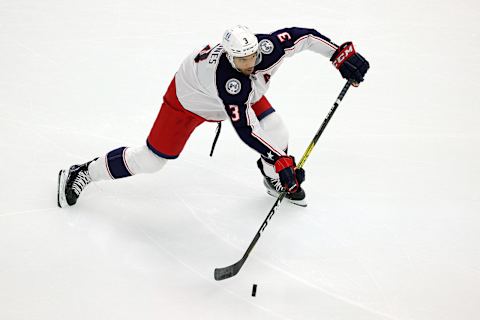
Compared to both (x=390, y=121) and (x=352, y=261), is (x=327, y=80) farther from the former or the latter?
(x=352, y=261)

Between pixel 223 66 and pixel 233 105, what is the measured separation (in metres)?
0.18

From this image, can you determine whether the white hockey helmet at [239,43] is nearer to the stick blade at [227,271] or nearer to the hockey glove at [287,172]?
the hockey glove at [287,172]

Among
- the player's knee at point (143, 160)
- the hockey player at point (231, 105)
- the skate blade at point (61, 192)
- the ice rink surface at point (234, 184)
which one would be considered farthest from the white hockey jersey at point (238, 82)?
the skate blade at point (61, 192)

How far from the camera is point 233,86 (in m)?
2.43

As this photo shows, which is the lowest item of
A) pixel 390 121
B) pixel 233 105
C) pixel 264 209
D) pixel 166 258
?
pixel 166 258

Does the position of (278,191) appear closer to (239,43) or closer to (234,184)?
(234,184)

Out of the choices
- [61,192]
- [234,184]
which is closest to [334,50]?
[234,184]

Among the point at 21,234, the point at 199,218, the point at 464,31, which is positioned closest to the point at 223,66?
the point at 199,218

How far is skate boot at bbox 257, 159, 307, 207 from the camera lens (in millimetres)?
3119

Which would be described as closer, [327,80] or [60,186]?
[60,186]

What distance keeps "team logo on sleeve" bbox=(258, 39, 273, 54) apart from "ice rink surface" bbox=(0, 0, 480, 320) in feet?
3.00

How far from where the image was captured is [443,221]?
3.05m

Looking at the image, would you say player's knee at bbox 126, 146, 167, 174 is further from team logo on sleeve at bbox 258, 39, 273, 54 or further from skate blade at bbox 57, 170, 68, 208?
team logo on sleeve at bbox 258, 39, 273, 54

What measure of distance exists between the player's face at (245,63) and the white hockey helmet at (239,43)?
25mm
